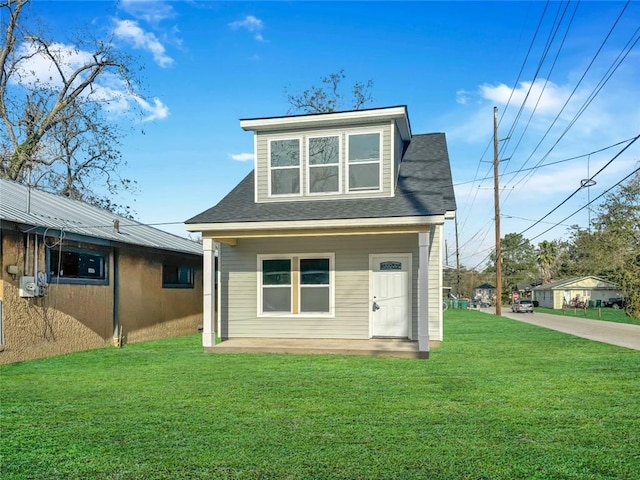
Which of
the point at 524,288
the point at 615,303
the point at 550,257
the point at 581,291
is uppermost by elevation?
the point at 550,257

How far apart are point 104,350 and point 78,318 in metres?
0.93

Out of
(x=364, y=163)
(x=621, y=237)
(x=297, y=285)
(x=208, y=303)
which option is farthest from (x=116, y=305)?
(x=621, y=237)

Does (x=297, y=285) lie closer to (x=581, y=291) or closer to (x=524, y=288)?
(x=581, y=291)

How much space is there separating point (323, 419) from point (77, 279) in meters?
7.76

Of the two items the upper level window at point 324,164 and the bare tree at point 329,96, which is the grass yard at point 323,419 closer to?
the upper level window at point 324,164

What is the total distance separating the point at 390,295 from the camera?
11.6 meters

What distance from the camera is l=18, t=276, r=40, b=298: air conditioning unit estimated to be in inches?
369

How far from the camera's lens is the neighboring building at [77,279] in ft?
30.6

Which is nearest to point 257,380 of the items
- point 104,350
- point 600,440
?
point 600,440

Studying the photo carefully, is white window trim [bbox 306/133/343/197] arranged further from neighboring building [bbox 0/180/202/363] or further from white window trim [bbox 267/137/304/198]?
neighboring building [bbox 0/180/202/363]

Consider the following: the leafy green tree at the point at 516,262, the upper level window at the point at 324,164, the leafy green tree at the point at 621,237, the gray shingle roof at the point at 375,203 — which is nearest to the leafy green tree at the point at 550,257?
the leafy green tree at the point at 516,262

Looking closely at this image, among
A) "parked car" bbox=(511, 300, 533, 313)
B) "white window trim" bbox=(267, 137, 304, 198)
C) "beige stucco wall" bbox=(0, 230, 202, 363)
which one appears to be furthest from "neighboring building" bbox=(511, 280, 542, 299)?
"white window trim" bbox=(267, 137, 304, 198)

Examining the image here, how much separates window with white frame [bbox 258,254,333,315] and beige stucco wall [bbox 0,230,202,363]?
3.42 m

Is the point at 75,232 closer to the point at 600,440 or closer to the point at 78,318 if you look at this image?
the point at 78,318
